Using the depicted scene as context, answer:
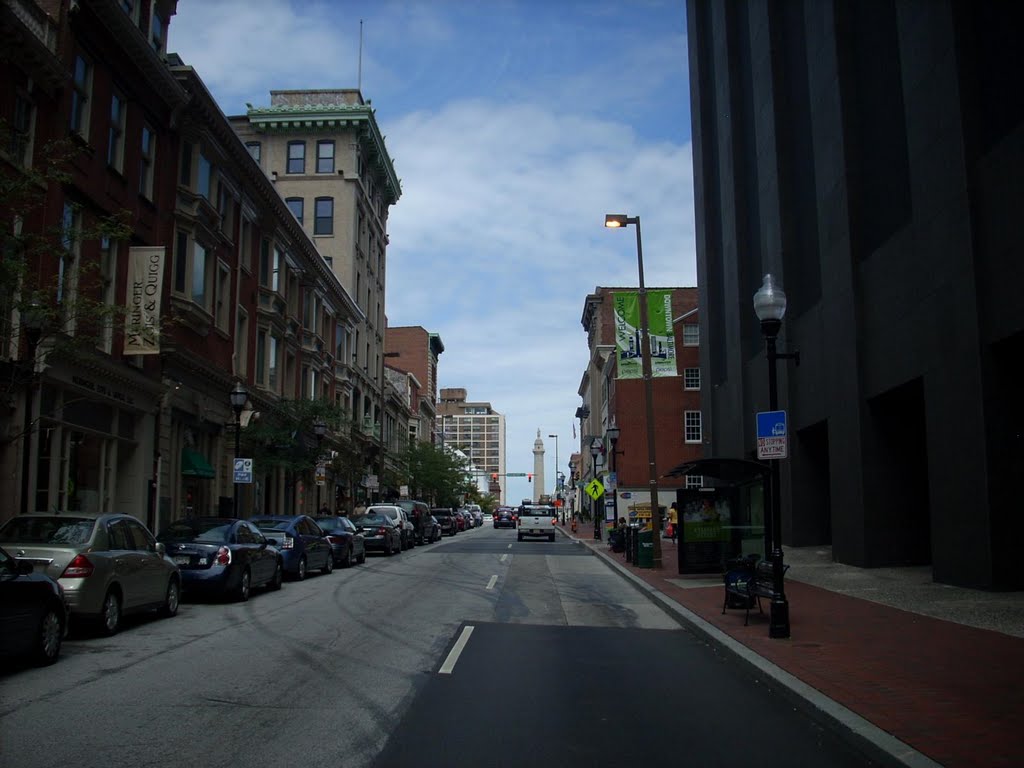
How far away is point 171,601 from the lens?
47.5 feet

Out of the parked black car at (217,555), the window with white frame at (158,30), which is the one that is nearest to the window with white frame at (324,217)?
the window with white frame at (158,30)

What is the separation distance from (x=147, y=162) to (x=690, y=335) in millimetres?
41429

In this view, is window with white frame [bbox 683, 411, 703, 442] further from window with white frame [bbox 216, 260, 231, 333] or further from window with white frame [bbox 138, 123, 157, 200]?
window with white frame [bbox 138, 123, 157, 200]

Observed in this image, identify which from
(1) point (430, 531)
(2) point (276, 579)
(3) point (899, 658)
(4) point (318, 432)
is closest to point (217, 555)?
(2) point (276, 579)

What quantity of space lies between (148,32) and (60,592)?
72.8 feet

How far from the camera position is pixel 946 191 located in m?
16.9

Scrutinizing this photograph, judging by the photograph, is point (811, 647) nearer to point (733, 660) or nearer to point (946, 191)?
point (733, 660)

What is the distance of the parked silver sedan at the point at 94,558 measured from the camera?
11414mm

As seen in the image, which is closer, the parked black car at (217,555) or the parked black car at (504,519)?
the parked black car at (217,555)

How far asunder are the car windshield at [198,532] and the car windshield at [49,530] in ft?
15.2

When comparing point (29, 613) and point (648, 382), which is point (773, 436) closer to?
point (29, 613)

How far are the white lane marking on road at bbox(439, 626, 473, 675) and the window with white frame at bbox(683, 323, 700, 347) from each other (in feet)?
164

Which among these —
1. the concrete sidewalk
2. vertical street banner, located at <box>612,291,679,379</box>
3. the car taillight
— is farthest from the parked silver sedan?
vertical street banner, located at <box>612,291,679,379</box>

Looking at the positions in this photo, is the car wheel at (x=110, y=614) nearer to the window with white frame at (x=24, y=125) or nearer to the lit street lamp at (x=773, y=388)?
the lit street lamp at (x=773, y=388)
